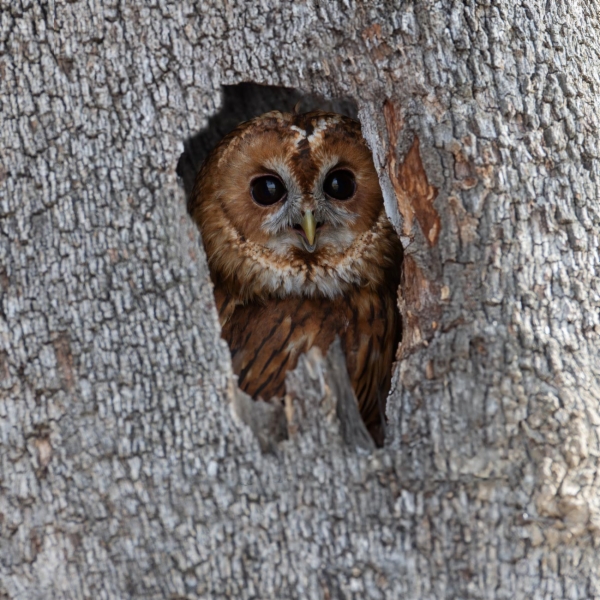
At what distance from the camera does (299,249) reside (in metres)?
2.54

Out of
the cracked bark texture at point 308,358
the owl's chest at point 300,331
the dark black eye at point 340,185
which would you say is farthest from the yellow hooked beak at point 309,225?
the cracked bark texture at point 308,358

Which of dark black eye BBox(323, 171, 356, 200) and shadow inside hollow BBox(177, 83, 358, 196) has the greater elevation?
shadow inside hollow BBox(177, 83, 358, 196)

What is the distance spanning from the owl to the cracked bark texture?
519 millimetres

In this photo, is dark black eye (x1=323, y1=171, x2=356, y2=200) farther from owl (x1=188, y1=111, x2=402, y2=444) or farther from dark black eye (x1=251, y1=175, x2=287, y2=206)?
dark black eye (x1=251, y1=175, x2=287, y2=206)

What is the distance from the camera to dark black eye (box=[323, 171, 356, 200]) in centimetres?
249

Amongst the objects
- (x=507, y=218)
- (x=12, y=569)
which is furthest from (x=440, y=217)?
(x=12, y=569)

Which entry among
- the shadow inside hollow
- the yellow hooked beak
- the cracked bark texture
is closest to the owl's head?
the yellow hooked beak

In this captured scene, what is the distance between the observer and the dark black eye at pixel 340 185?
2.49 m

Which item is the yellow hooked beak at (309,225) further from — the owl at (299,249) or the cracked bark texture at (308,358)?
the cracked bark texture at (308,358)

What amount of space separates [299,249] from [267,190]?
0.23 metres

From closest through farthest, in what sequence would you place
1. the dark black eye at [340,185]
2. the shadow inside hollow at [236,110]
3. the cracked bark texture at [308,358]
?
the cracked bark texture at [308,358] < the dark black eye at [340,185] < the shadow inside hollow at [236,110]

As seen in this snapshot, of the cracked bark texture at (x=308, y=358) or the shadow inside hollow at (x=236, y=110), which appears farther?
the shadow inside hollow at (x=236, y=110)

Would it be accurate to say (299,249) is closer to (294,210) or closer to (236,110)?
(294,210)

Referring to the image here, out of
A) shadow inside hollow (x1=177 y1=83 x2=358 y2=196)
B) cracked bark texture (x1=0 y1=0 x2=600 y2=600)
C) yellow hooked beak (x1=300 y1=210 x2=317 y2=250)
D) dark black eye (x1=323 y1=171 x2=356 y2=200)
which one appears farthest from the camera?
shadow inside hollow (x1=177 y1=83 x2=358 y2=196)
